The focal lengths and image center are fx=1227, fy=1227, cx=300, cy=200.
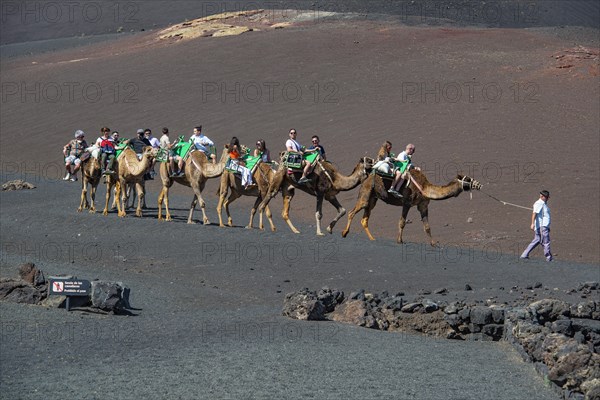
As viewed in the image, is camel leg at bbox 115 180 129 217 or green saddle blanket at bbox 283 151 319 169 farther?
camel leg at bbox 115 180 129 217

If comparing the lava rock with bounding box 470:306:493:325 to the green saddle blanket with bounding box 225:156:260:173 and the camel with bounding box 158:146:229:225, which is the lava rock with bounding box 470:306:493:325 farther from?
the camel with bounding box 158:146:229:225

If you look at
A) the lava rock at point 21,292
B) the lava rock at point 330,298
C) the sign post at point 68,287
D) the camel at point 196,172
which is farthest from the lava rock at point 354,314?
the camel at point 196,172

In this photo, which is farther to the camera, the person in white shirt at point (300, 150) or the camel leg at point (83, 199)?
the camel leg at point (83, 199)

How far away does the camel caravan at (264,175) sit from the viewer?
2691 centimetres

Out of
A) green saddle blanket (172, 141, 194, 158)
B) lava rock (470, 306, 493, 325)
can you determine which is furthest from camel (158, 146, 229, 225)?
lava rock (470, 306, 493, 325)

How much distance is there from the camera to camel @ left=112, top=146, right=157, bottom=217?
2978cm

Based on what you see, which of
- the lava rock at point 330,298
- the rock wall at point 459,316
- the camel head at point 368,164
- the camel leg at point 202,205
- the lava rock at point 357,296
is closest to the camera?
the rock wall at point 459,316

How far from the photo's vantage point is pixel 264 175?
93.9ft

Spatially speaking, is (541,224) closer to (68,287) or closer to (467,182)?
(467,182)

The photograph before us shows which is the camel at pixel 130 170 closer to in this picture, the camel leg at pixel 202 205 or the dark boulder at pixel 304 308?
the camel leg at pixel 202 205

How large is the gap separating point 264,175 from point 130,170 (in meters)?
3.63

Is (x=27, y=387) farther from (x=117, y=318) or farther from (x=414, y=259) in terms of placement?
(x=414, y=259)

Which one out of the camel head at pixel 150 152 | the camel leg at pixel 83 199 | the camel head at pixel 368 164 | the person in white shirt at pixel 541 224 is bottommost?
the person in white shirt at pixel 541 224

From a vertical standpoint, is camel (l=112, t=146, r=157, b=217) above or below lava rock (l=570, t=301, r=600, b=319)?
above
